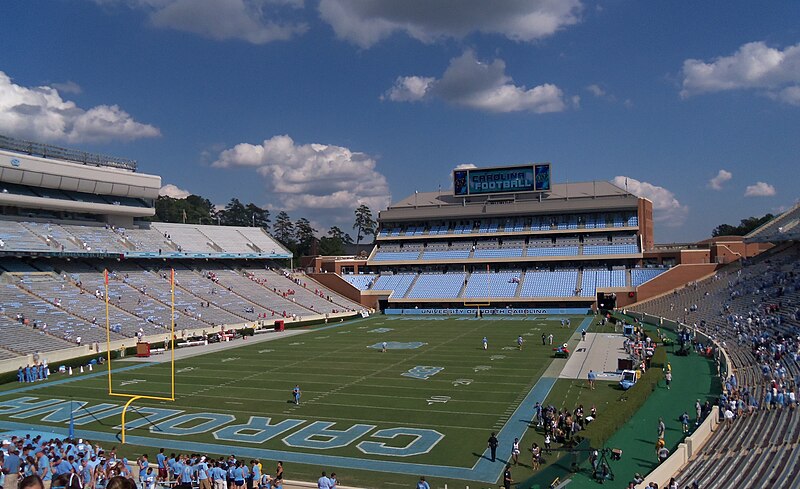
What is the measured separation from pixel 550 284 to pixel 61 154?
1833 inches

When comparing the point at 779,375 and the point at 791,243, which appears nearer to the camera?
the point at 779,375

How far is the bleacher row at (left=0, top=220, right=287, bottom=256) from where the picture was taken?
4325 centimetres

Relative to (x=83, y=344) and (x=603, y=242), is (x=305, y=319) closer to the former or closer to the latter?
(x=83, y=344)

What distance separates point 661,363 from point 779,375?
686cm

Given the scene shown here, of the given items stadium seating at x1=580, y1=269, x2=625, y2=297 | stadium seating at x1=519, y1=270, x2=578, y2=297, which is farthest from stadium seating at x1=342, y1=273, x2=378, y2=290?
stadium seating at x1=580, y1=269, x2=625, y2=297

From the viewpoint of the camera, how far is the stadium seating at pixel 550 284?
2321 inches

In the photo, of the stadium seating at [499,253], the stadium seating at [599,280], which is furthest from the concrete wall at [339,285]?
the stadium seating at [599,280]

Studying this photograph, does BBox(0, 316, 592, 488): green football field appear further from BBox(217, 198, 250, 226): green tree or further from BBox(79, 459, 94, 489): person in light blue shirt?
BBox(217, 198, 250, 226): green tree

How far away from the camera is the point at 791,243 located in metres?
45.7

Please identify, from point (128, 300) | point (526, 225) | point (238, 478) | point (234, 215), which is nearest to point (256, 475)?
point (238, 478)

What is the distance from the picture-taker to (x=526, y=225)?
68750mm

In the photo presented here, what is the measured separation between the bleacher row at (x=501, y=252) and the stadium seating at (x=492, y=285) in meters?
3.01

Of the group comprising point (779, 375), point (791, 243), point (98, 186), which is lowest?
point (779, 375)

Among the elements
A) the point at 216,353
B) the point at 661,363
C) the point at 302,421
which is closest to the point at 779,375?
the point at 661,363
